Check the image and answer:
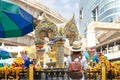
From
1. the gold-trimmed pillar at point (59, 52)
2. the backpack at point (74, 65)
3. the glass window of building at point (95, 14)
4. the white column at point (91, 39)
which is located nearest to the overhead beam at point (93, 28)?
the white column at point (91, 39)

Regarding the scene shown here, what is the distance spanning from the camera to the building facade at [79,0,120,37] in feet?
255

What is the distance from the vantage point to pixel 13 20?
1054 centimetres

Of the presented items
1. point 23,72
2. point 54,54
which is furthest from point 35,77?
point 54,54

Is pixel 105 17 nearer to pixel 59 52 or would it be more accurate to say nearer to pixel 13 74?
pixel 59 52

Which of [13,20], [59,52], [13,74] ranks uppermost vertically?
[13,20]

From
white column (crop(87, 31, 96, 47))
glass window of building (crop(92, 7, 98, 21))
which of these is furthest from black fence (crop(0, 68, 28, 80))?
glass window of building (crop(92, 7, 98, 21))

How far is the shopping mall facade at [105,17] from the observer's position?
174ft

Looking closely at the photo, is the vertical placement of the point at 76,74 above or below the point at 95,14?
below

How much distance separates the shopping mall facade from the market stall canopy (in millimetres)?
34092

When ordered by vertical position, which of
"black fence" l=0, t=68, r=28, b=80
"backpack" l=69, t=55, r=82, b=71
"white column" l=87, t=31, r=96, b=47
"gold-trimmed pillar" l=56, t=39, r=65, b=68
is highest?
"white column" l=87, t=31, r=96, b=47

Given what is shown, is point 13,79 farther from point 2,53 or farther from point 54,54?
point 2,53

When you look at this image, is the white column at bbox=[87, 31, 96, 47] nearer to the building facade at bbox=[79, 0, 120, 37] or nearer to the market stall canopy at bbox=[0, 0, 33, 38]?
the market stall canopy at bbox=[0, 0, 33, 38]

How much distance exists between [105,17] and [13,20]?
7443 cm

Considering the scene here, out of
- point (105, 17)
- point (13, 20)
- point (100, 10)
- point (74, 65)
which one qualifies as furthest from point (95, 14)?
point (74, 65)
